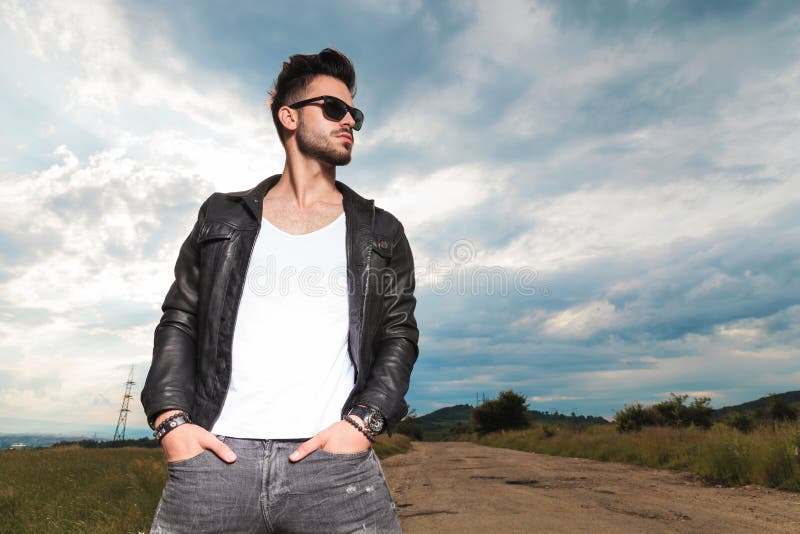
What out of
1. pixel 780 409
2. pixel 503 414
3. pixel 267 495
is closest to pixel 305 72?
pixel 267 495

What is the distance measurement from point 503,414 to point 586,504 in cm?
3452

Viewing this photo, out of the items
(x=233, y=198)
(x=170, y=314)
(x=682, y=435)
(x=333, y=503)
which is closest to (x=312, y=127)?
(x=233, y=198)

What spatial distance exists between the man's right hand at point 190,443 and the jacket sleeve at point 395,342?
18.2 inches

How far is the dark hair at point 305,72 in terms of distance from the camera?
252 centimetres

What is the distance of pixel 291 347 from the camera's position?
1.92 m

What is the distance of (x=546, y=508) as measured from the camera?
23.2ft

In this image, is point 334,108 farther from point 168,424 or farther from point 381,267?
point 168,424

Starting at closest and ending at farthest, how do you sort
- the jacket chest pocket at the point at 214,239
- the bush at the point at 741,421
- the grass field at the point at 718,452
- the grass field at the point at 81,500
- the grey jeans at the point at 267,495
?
1. the grey jeans at the point at 267,495
2. the jacket chest pocket at the point at 214,239
3. the grass field at the point at 81,500
4. the grass field at the point at 718,452
5. the bush at the point at 741,421

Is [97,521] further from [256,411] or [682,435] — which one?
[682,435]

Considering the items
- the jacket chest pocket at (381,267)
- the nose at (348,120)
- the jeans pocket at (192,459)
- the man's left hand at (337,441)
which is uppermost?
the nose at (348,120)

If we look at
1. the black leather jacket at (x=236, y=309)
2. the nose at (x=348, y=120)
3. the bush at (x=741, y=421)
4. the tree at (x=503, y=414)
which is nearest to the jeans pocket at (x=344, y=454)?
the black leather jacket at (x=236, y=309)

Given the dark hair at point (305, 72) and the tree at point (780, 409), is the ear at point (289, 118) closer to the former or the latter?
the dark hair at point (305, 72)

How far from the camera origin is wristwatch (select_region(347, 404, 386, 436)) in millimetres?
1817

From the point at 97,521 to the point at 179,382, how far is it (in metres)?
4.80
